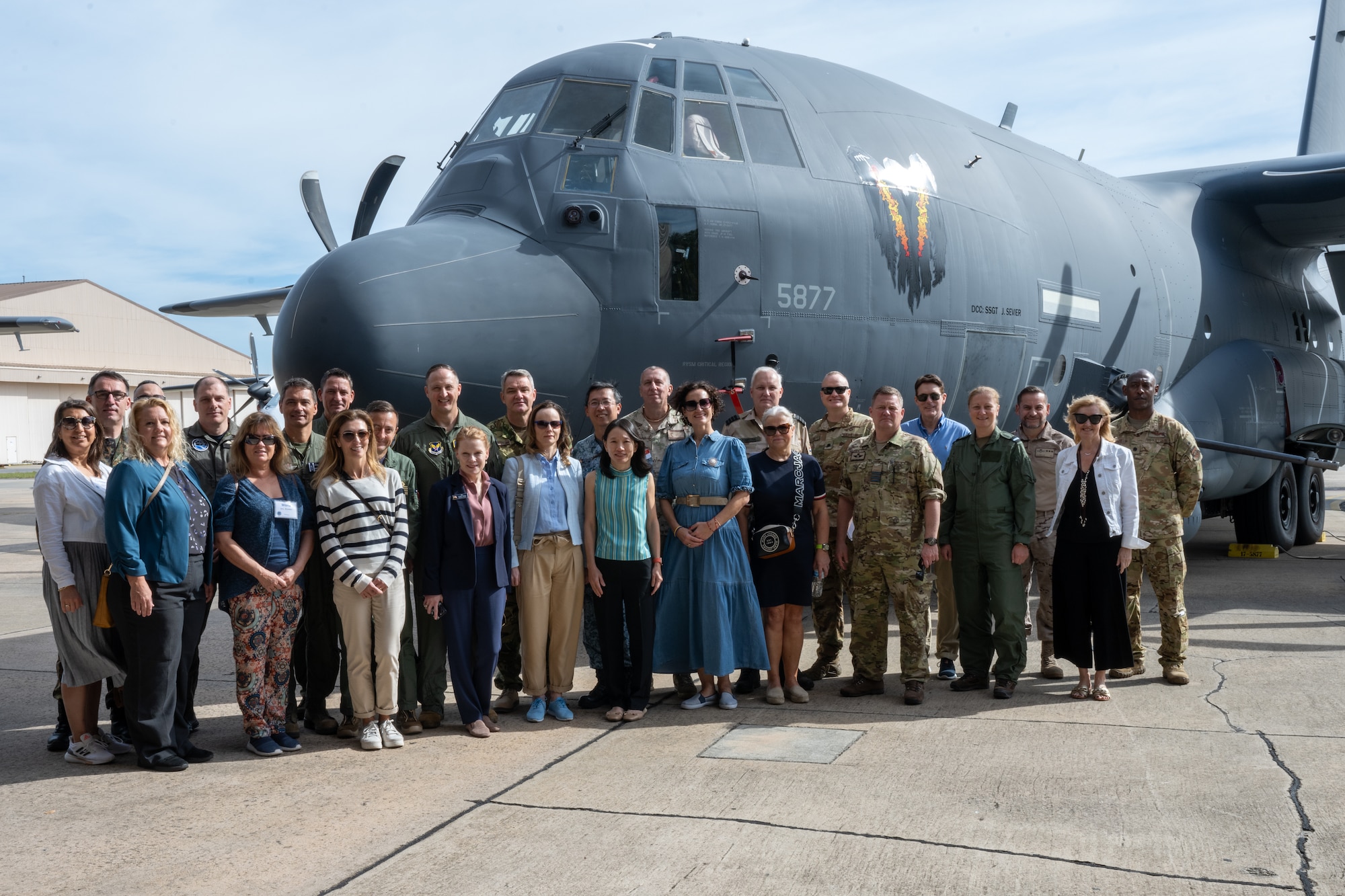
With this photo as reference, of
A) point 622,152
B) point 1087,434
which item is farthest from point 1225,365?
point 622,152

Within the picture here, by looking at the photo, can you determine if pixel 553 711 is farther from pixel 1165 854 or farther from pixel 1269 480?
pixel 1269 480

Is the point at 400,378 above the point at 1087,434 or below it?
above

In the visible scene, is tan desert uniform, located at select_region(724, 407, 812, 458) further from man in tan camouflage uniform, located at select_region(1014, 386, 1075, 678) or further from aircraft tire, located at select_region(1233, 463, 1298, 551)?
aircraft tire, located at select_region(1233, 463, 1298, 551)

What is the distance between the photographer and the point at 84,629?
4809mm

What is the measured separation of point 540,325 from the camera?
658cm

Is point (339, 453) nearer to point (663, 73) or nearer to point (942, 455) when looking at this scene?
point (942, 455)

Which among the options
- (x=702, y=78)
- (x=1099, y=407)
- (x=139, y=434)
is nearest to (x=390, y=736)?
(x=139, y=434)

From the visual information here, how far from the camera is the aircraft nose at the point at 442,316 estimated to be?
6094 mm

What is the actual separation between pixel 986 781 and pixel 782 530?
1757 millimetres

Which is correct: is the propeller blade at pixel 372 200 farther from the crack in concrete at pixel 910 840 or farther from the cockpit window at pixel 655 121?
the crack in concrete at pixel 910 840

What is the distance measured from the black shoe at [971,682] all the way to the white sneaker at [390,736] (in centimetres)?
296

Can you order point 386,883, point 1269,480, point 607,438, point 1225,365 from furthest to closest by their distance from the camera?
1. point 1269,480
2. point 1225,365
3. point 607,438
4. point 386,883

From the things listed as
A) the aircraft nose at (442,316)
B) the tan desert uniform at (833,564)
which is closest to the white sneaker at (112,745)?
the aircraft nose at (442,316)

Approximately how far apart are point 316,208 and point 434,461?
6417 millimetres
